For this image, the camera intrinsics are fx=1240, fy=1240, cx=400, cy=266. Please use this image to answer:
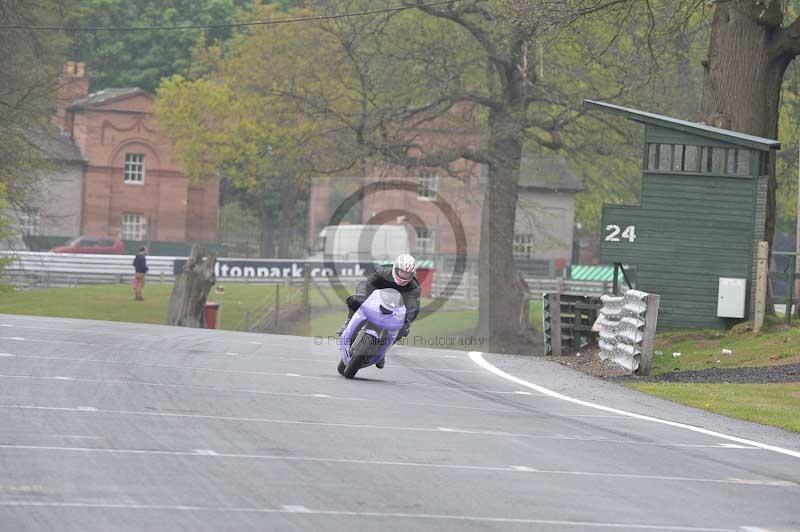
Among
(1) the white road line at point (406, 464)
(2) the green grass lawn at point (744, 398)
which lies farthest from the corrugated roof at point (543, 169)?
(1) the white road line at point (406, 464)

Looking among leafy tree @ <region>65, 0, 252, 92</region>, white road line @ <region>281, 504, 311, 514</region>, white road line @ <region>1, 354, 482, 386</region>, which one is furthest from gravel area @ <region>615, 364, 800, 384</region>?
leafy tree @ <region>65, 0, 252, 92</region>

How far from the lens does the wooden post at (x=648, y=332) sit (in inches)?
733

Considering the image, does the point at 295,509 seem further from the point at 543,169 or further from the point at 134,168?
the point at 134,168

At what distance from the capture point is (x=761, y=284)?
23.8 metres

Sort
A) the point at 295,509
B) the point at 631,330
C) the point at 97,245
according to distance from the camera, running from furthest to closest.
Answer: the point at 97,245, the point at 631,330, the point at 295,509

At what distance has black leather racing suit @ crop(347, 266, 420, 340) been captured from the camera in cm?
1534

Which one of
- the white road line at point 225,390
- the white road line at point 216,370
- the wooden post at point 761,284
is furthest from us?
the wooden post at point 761,284

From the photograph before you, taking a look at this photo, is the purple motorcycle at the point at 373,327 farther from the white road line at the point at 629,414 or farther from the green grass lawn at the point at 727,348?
the green grass lawn at the point at 727,348

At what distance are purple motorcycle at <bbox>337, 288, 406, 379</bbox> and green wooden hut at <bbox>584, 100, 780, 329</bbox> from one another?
10057mm

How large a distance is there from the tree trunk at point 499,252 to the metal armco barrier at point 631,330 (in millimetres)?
16477

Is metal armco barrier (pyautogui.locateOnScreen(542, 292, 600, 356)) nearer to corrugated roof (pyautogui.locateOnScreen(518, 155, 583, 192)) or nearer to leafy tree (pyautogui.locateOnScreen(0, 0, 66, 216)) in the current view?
corrugated roof (pyautogui.locateOnScreen(518, 155, 583, 192))

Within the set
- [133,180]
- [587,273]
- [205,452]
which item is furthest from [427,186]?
[133,180]

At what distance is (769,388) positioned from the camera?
55.1 feet

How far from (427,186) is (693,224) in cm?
1650
